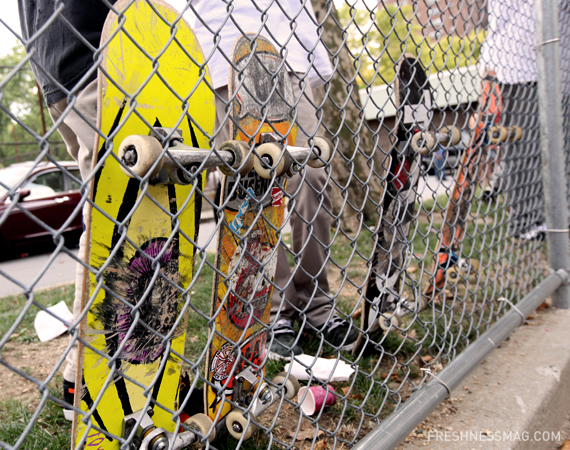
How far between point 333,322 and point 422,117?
1.13 meters

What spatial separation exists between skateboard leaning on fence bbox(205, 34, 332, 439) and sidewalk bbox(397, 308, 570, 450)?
604 mm

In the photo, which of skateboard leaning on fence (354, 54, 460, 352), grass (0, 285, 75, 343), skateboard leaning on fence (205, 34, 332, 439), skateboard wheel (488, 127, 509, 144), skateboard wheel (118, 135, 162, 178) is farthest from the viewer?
grass (0, 285, 75, 343)

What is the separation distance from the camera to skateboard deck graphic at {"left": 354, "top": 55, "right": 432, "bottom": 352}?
1.87 meters

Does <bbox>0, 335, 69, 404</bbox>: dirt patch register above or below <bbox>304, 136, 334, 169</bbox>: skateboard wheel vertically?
below

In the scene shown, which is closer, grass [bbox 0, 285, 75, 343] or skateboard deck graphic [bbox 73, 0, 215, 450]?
skateboard deck graphic [bbox 73, 0, 215, 450]

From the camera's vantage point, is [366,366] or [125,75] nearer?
[125,75]

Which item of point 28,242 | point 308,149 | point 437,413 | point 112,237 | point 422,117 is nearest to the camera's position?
point 112,237

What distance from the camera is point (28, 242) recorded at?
25.1ft

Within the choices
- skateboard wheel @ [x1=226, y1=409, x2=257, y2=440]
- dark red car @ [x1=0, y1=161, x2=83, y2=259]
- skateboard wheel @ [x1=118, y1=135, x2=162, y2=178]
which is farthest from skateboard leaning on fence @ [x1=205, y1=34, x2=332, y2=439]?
dark red car @ [x1=0, y1=161, x2=83, y2=259]

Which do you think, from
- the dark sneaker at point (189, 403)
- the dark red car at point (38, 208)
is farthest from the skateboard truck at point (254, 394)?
the dark red car at point (38, 208)

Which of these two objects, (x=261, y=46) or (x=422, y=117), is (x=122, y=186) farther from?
(x=422, y=117)

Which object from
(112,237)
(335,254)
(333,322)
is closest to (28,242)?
(335,254)

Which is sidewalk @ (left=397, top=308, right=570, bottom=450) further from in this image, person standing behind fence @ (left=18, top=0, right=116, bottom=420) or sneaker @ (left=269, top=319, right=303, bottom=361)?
person standing behind fence @ (left=18, top=0, right=116, bottom=420)

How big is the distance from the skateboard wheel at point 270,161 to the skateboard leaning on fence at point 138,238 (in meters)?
0.10
